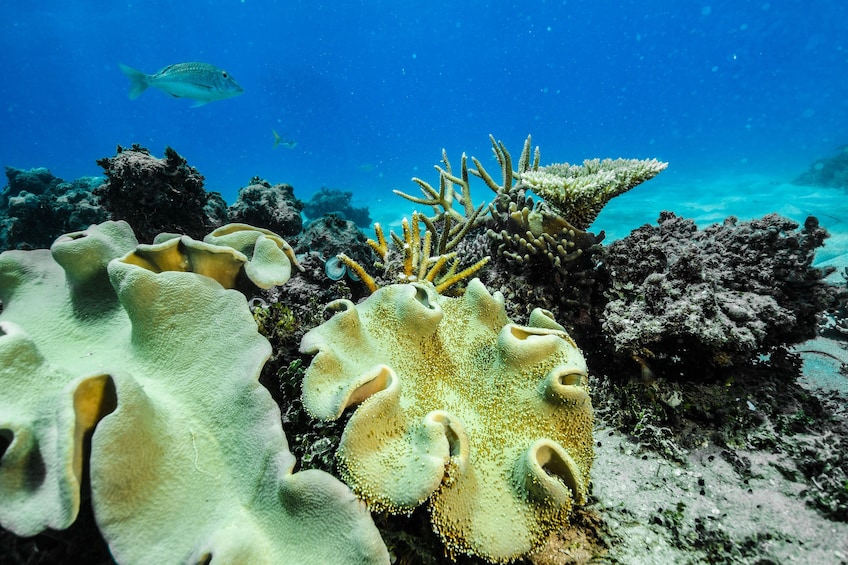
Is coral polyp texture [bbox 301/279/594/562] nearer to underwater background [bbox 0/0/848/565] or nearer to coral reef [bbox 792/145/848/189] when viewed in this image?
underwater background [bbox 0/0/848/565]

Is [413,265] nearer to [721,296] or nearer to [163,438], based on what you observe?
[163,438]

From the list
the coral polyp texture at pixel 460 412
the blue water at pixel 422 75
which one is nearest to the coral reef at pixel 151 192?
the coral polyp texture at pixel 460 412

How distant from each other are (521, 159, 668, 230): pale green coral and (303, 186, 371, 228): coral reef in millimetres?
14130

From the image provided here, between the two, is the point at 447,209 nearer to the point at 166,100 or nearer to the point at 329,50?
the point at 329,50

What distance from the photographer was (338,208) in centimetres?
1717

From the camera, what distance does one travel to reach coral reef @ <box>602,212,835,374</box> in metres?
2.31

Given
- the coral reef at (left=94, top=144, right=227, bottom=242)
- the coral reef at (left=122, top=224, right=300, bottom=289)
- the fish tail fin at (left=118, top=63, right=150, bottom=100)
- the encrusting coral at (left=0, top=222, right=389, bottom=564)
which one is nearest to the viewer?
the encrusting coral at (left=0, top=222, right=389, bottom=564)

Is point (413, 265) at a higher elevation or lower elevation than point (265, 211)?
lower

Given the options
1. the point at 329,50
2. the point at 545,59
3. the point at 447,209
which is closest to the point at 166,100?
the point at 329,50

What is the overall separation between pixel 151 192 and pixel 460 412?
3537mm

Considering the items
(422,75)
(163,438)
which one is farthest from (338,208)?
(422,75)

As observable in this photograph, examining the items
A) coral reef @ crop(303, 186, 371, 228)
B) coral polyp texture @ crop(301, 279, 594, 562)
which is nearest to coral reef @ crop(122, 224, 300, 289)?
coral polyp texture @ crop(301, 279, 594, 562)

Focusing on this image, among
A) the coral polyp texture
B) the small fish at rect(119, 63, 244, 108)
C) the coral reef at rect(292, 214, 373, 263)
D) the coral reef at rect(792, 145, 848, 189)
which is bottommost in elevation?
the coral polyp texture

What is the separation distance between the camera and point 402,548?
1546 mm
